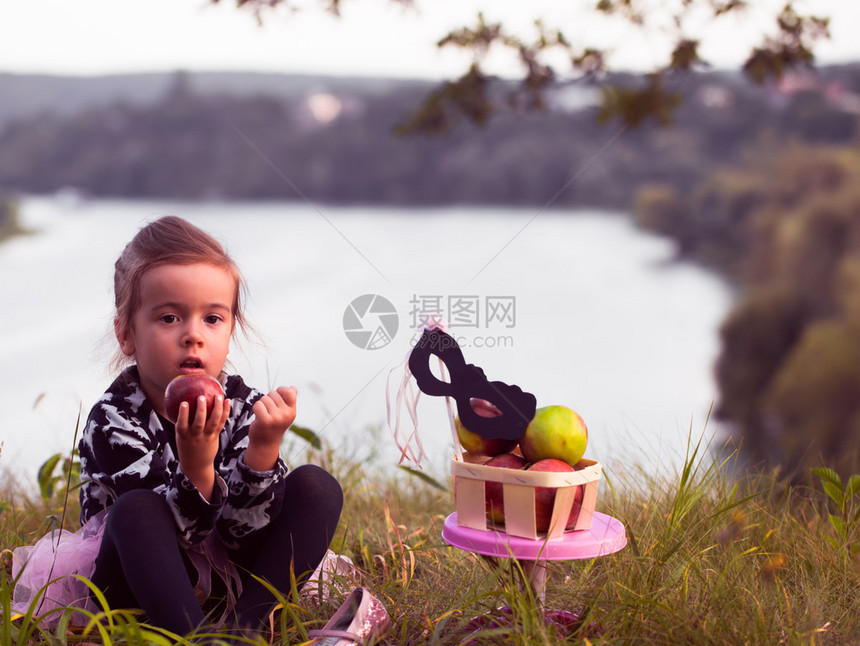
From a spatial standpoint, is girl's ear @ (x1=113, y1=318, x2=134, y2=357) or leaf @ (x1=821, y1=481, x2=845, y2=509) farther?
leaf @ (x1=821, y1=481, x2=845, y2=509)

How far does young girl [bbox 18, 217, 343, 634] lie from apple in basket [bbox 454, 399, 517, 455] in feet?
0.93

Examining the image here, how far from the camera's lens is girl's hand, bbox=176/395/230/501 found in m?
Result: 1.16

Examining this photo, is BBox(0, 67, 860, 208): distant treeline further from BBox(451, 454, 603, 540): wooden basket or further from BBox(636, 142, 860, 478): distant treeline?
BBox(636, 142, 860, 478): distant treeline

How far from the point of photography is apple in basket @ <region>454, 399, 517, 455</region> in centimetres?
126

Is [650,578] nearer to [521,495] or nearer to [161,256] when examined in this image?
[521,495]

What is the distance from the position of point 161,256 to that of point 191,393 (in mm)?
329

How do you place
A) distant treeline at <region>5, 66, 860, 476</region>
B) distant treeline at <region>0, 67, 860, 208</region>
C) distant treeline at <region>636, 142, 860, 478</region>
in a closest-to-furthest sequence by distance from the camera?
distant treeline at <region>0, 67, 860, 208</region>
distant treeline at <region>5, 66, 860, 476</region>
distant treeline at <region>636, 142, 860, 478</region>

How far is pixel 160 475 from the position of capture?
1.32 m

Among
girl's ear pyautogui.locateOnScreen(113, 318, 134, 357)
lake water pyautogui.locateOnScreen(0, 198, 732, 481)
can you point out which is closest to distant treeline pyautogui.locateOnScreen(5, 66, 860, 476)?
lake water pyautogui.locateOnScreen(0, 198, 732, 481)

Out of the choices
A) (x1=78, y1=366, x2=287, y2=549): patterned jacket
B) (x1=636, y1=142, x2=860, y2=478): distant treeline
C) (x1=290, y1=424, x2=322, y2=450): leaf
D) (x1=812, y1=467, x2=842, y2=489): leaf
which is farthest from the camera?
(x1=636, y1=142, x2=860, y2=478): distant treeline

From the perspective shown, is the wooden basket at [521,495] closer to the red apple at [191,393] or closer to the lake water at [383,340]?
the lake water at [383,340]

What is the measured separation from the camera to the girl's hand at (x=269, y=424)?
1.21m

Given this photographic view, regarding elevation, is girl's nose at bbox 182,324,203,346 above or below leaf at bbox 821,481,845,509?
above

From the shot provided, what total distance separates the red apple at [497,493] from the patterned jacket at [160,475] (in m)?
0.38
